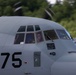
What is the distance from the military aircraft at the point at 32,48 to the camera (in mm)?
15117

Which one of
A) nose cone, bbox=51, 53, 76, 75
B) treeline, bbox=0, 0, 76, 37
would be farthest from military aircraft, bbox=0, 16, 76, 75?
treeline, bbox=0, 0, 76, 37

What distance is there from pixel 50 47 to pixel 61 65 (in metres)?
0.95

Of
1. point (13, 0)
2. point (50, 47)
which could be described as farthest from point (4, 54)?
point (13, 0)

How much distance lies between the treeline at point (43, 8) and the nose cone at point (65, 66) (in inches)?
2308

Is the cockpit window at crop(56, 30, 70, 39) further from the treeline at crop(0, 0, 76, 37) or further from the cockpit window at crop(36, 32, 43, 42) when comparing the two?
the treeline at crop(0, 0, 76, 37)

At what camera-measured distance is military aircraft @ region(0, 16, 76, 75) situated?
1512 centimetres

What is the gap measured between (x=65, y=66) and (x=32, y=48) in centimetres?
146

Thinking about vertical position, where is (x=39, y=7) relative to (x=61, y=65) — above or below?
Answer: above

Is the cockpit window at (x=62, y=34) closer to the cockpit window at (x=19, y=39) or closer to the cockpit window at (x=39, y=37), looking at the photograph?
the cockpit window at (x=39, y=37)

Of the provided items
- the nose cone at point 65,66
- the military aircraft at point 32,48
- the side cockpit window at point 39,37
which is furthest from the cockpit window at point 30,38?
the nose cone at point 65,66

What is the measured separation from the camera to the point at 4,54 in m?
15.5

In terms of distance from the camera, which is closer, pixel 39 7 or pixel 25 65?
pixel 25 65

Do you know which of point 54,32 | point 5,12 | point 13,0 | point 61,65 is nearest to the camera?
Result: point 61,65

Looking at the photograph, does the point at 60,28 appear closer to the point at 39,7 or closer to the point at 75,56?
the point at 75,56
